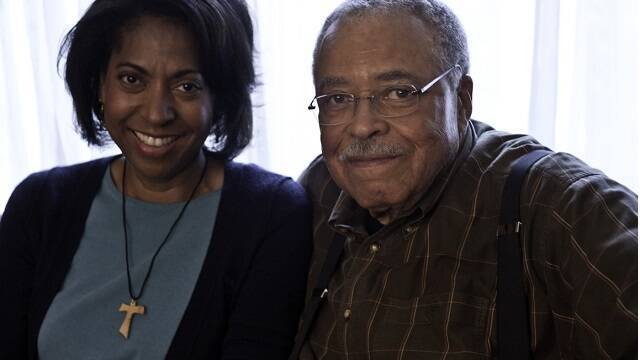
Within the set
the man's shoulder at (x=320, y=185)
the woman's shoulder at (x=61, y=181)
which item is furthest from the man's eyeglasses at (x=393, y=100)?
the woman's shoulder at (x=61, y=181)

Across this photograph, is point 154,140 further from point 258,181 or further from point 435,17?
point 435,17

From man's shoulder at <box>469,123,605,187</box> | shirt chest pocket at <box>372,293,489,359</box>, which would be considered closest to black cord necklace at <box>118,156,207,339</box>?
Result: shirt chest pocket at <box>372,293,489,359</box>

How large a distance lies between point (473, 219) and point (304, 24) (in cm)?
107

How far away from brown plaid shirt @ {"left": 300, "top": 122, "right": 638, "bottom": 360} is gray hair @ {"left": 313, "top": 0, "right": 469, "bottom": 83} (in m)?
0.18

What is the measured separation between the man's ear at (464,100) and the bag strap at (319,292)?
0.37 m

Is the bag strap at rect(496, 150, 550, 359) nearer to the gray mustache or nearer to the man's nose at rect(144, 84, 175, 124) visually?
the gray mustache

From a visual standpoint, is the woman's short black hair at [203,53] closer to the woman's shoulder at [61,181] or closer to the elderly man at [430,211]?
the woman's shoulder at [61,181]

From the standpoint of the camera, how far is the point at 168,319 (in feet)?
5.81

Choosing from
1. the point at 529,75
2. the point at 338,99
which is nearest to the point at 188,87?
the point at 338,99

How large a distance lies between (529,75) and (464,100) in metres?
0.59

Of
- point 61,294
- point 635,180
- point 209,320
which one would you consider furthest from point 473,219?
point 61,294

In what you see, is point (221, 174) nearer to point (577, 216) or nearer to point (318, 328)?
point (318, 328)

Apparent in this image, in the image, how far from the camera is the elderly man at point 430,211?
4.50 feet

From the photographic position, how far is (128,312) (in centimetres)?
177
